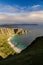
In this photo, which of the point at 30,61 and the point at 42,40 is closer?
the point at 30,61

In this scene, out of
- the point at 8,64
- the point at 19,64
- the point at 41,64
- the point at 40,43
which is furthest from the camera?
the point at 40,43

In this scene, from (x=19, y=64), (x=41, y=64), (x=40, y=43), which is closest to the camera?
(x=41, y=64)

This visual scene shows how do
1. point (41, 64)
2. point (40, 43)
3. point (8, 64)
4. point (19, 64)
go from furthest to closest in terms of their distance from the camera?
point (40, 43)
point (8, 64)
point (19, 64)
point (41, 64)

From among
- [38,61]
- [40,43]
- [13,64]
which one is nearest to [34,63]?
[38,61]

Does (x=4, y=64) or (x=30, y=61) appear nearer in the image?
(x=30, y=61)

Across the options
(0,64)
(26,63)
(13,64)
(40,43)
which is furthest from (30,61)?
(40,43)

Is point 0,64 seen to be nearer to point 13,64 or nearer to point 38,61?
point 13,64

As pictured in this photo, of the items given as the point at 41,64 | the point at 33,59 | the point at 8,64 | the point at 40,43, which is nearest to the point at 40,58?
the point at 33,59

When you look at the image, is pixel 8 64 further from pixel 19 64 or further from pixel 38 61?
pixel 38 61

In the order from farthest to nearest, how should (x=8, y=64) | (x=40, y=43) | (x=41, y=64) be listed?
(x=40, y=43) < (x=8, y=64) < (x=41, y=64)
